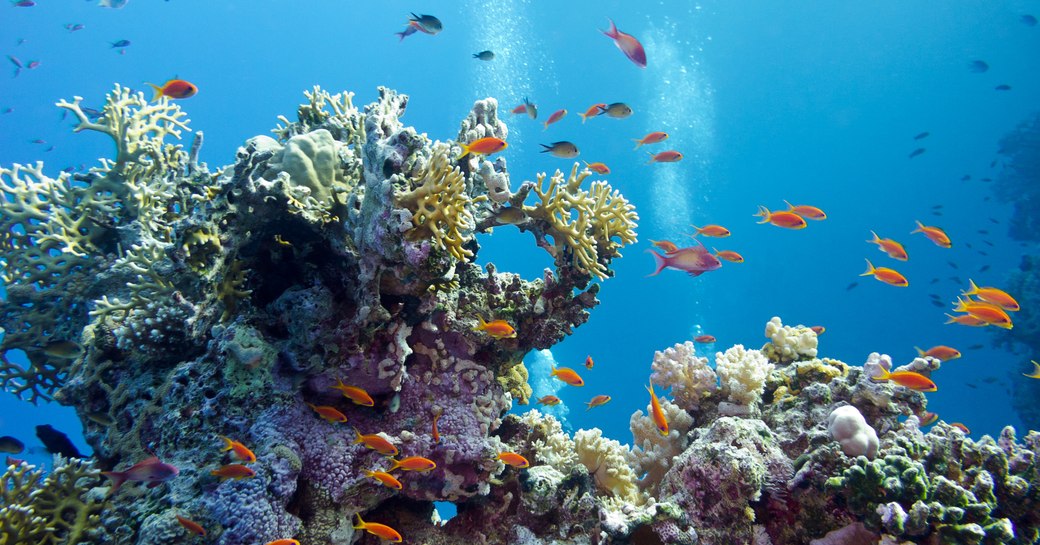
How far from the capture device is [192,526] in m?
2.93

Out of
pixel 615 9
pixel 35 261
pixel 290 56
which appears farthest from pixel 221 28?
pixel 35 261

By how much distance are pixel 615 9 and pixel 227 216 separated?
255 ft

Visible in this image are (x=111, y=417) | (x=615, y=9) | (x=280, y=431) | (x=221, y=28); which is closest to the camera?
(x=280, y=431)

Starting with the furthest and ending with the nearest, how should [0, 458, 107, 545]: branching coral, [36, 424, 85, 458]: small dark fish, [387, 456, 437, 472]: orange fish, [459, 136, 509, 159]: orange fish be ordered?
[36, 424, 85, 458]: small dark fish
[459, 136, 509, 159]: orange fish
[387, 456, 437, 472]: orange fish
[0, 458, 107, 545]: branching coral

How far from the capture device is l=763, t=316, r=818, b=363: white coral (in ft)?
19.8

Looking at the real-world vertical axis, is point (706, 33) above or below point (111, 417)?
above

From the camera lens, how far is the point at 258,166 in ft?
13.6

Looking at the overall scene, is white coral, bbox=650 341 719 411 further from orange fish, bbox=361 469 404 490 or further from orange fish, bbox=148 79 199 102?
orange fish, bbox=148 79 199 102

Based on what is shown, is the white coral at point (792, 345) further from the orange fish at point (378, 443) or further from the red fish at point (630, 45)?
the orange fish at point (378, 443)

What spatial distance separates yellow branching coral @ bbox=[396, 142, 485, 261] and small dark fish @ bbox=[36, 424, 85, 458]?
14.8 feet

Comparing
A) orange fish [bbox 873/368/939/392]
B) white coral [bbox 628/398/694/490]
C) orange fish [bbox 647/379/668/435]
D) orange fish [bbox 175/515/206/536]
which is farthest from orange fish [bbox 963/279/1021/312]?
orange fish [bbox 175/515/206/536]

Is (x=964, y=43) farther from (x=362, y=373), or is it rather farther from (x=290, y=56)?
(x=290, y=56)

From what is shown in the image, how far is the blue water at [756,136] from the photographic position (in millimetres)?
62344

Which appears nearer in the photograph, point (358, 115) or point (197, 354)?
point (197, 354)
